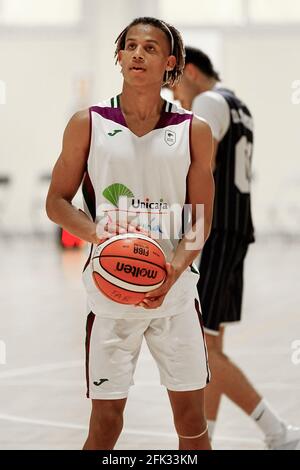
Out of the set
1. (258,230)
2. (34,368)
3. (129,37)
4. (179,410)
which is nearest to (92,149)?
(129,37)

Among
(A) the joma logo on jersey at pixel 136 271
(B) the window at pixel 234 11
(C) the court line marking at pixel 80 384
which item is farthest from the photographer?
(B) the window at pixel 234 11

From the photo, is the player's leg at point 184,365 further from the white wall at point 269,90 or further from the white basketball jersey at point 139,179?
the white wall at point 269,90

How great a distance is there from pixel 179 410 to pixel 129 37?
1.27 m

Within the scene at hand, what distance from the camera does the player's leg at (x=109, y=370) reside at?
3.13 meters

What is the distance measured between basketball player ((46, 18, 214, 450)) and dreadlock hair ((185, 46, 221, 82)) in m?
1.34

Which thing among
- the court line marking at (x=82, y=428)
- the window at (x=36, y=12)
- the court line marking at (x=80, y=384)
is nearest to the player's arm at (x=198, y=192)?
the court line marking at (x=82, y=428)

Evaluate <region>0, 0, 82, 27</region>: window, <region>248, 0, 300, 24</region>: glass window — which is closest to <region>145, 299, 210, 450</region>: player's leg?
<region>248, 0, 300, 24</region>: glass window

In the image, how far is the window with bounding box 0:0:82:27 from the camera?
657 inches

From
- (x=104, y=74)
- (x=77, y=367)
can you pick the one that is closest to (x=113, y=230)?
(x=77, y=367)

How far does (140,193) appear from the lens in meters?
3.12

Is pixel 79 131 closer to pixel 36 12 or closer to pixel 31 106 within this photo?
pixel 31 106

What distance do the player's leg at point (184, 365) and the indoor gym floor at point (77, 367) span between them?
1297mm

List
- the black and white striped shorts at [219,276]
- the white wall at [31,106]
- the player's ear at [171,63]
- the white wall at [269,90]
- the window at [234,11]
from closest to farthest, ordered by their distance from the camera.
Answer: the player's ear at [171,63], the black and white striped shorts at [219,276], the white wall at [269,90], the window at [234,11], the white wall at [31,106]

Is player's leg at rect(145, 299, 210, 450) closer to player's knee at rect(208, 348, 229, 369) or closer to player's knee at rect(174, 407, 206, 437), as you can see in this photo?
player's knee at rect(174, 407, 206, 437)
